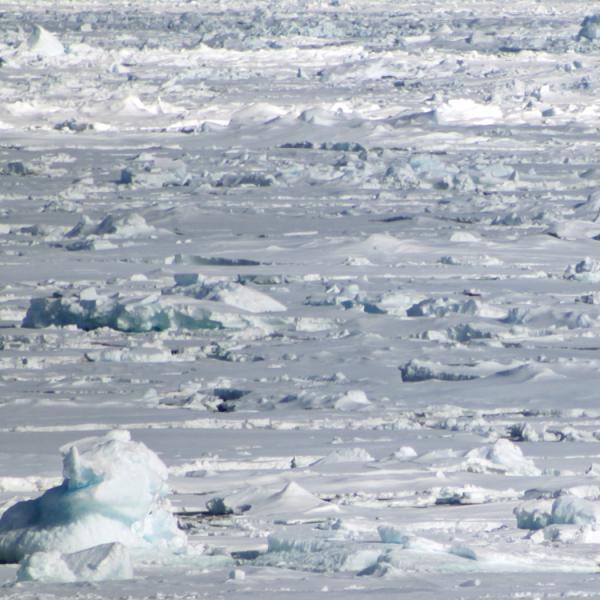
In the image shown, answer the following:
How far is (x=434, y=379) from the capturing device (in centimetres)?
593

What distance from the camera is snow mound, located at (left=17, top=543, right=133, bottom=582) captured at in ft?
10.3

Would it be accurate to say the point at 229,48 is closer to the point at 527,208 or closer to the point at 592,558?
the point at 527,208

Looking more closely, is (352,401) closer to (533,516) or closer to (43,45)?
(533,516)

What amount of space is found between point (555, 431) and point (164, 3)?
31.4 meters

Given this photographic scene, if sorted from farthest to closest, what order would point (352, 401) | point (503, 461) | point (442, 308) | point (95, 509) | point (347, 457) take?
point (442, 308)
point (352, 401)
point (347, 457)
point (503, 461)
point (95, 509)

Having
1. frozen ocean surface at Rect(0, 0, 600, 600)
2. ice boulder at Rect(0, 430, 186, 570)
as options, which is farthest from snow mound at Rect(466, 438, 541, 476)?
ice boulder at Rect(0, 430, 186, 570)

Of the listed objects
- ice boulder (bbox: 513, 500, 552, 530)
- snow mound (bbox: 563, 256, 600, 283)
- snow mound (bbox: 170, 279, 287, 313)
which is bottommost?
ice boulder (bbox: 513, 500, 552, 530)

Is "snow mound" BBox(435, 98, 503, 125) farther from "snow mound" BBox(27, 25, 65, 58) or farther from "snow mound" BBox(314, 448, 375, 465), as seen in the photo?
"snow mound" BBox(314, 448, 375, 465)

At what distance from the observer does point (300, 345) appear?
6.57 metres

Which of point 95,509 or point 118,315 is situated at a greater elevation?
point 118,315

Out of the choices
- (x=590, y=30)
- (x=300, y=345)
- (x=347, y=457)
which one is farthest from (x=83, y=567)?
(x=590, y=30)

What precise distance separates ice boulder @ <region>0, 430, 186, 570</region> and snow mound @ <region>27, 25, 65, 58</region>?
18.7m

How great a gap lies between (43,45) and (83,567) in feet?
63.1

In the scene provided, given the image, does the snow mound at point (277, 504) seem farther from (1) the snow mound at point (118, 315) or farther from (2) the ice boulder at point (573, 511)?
(1) the snow mound at point (118, 315)
